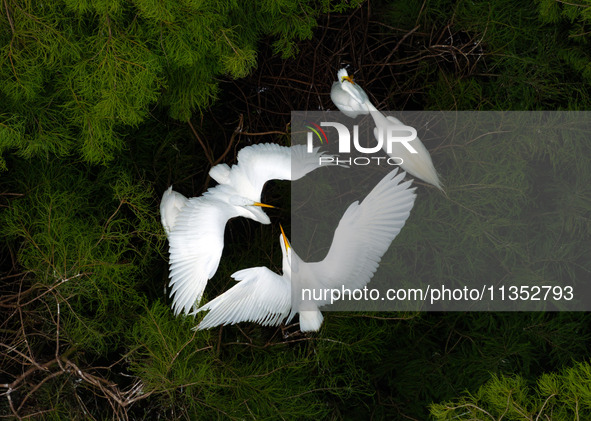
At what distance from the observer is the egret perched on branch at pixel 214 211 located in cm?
106

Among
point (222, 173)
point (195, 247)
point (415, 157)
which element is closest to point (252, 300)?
point (195, 247)

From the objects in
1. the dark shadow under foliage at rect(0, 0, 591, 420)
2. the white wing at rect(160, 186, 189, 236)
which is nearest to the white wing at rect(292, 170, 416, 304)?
the dark shadow under foliage at rect(0, 0, 591, 420)

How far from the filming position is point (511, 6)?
129 centimetres

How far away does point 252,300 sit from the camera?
1.06 meters

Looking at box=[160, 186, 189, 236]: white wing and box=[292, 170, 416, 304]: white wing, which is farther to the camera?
box=[160, 186, 189, 236]: white wing

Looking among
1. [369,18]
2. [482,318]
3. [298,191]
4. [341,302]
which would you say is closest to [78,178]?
[298,191]

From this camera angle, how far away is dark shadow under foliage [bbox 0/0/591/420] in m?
1.17

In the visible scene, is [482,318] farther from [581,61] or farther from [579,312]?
[581,61]

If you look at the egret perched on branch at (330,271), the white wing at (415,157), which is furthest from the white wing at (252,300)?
the white wing at (415,157)

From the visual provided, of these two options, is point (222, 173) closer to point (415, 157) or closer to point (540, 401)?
point (415, 157)

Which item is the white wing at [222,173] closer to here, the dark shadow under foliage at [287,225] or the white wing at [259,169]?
the white wing at [259,169]

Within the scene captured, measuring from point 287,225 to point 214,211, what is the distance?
0.31 metres

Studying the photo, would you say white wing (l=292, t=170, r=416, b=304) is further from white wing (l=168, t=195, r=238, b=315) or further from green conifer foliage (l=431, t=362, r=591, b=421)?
green conifer foliage (l=431, t=362, r=591, b=421)

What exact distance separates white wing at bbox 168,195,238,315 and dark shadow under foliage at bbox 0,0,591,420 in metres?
0.08
